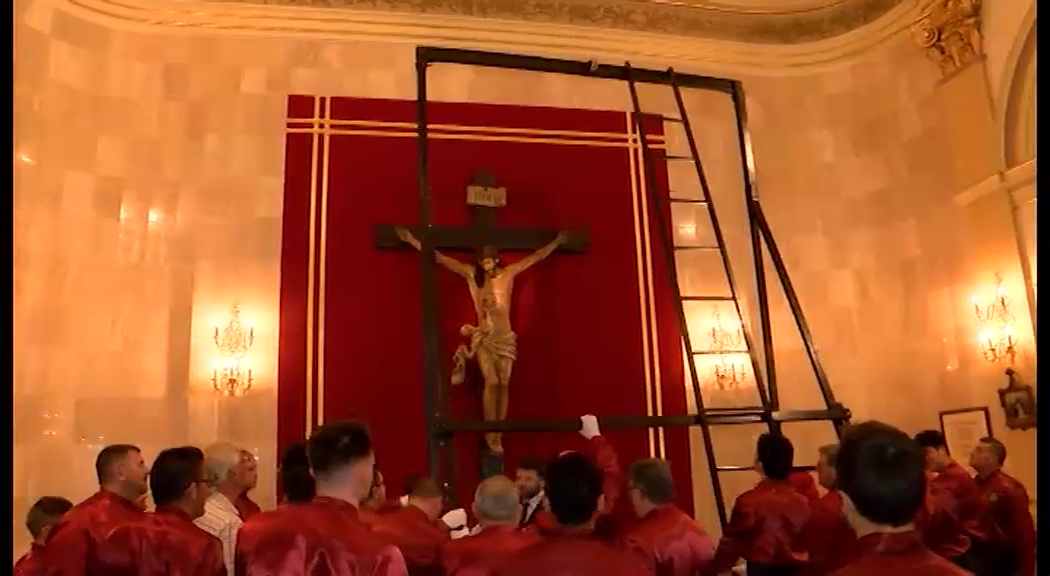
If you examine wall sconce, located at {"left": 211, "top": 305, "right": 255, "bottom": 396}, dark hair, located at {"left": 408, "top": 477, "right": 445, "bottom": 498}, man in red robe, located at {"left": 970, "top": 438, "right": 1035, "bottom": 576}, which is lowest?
man in red robe, located at {"left": 970, "top": 438, "right": 1035, "bottom": 576}

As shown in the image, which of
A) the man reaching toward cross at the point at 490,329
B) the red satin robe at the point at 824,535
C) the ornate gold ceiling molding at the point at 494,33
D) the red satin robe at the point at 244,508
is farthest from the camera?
the ornate gold ceiling molding at the point at 494,33

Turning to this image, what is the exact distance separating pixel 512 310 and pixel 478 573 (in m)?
5.34

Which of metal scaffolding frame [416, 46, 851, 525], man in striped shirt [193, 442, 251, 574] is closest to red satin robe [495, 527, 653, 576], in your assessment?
man in striped shirt [193, 442, 251, 574]

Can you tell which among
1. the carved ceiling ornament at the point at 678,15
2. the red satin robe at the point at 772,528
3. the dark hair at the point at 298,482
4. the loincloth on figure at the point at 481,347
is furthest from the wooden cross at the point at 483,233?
the dark hair at the point at 298,482

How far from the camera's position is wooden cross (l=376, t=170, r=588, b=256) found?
26.8ft

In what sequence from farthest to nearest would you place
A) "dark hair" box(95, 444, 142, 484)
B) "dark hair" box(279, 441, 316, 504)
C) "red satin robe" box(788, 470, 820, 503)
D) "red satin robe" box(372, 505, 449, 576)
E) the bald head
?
"red satin robe" box(788, 470, 820, 503)
"red satin robe" box(372, 505, 449, 576)
"dark hair" box(95, 444, 142, 484)
the bald head
"dark hair" box(279, 441, 316, 504)

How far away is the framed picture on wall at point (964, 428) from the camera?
8070 millimetres

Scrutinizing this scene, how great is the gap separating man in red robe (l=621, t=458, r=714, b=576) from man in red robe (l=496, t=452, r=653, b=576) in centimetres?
70

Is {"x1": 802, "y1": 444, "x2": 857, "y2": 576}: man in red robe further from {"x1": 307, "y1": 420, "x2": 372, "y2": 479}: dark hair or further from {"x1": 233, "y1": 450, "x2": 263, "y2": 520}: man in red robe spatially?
{"x1": 233, "y1": 450, "x2": 263, "y2": 520}: man in red robe

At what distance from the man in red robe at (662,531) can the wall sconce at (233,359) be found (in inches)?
186

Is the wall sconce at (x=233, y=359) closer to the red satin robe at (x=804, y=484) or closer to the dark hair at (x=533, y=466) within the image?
the dark hair at (x=533, y=466)

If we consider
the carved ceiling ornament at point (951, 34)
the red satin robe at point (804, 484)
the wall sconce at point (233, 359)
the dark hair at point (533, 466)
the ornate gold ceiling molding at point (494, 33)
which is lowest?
the red satin robe at point (804, 484)
